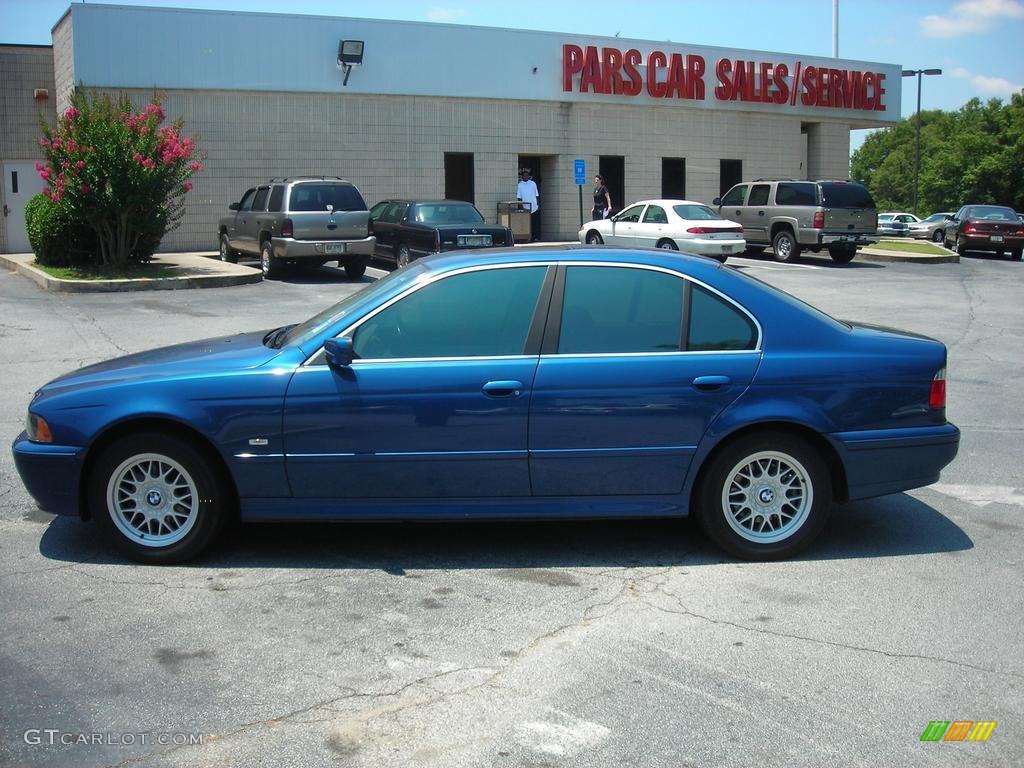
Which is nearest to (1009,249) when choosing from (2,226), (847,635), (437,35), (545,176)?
(545,176)

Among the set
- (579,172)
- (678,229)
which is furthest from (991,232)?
(678,229)

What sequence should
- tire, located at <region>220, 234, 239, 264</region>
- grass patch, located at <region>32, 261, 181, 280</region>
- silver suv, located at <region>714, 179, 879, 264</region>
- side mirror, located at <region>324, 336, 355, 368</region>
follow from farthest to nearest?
silver suv, located at <region>714, 179, 879, 264</region>
tire, located at <region>220, 234, 239, 264</region>
grass patch, located at <region>32, 261, 181, 280</region>
side mirror, located at <region>324, 336, 355, 368</region>

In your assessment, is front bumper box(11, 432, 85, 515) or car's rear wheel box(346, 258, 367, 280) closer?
front bumper box(11, 432, 85, 515)

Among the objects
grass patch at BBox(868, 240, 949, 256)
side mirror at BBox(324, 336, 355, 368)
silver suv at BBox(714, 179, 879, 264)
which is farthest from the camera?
grass patch at BBox(868, 240, 949, 256)

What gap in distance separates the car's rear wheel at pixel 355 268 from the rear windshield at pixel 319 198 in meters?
1.00

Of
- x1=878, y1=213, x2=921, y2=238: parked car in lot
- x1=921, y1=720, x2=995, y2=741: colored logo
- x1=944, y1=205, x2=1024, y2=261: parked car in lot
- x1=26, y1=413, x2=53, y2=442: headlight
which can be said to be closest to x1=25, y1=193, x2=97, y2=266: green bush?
x1=26, y1=413, x2=53, y2=442: headlight

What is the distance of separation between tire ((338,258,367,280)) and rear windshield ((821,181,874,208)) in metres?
11.3

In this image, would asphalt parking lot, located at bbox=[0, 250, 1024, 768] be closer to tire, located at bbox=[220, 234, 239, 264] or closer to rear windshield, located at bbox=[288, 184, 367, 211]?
rear windshield, located at bbox=[288, 184, 367, 211]

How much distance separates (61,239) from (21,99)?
9.59m

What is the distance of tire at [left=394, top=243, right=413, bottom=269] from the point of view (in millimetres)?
20375

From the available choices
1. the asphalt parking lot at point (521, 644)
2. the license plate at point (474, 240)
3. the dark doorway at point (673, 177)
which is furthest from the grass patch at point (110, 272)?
the dark doorway at point (673, 177)

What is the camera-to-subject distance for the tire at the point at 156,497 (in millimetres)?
5258

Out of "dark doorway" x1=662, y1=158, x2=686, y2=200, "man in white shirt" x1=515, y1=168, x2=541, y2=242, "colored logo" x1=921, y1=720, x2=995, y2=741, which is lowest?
"colored logo" x1=921, y1=720, x2=995, y2=741

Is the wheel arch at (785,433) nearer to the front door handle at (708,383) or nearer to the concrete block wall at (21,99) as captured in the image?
the front door handle at (708,383)
